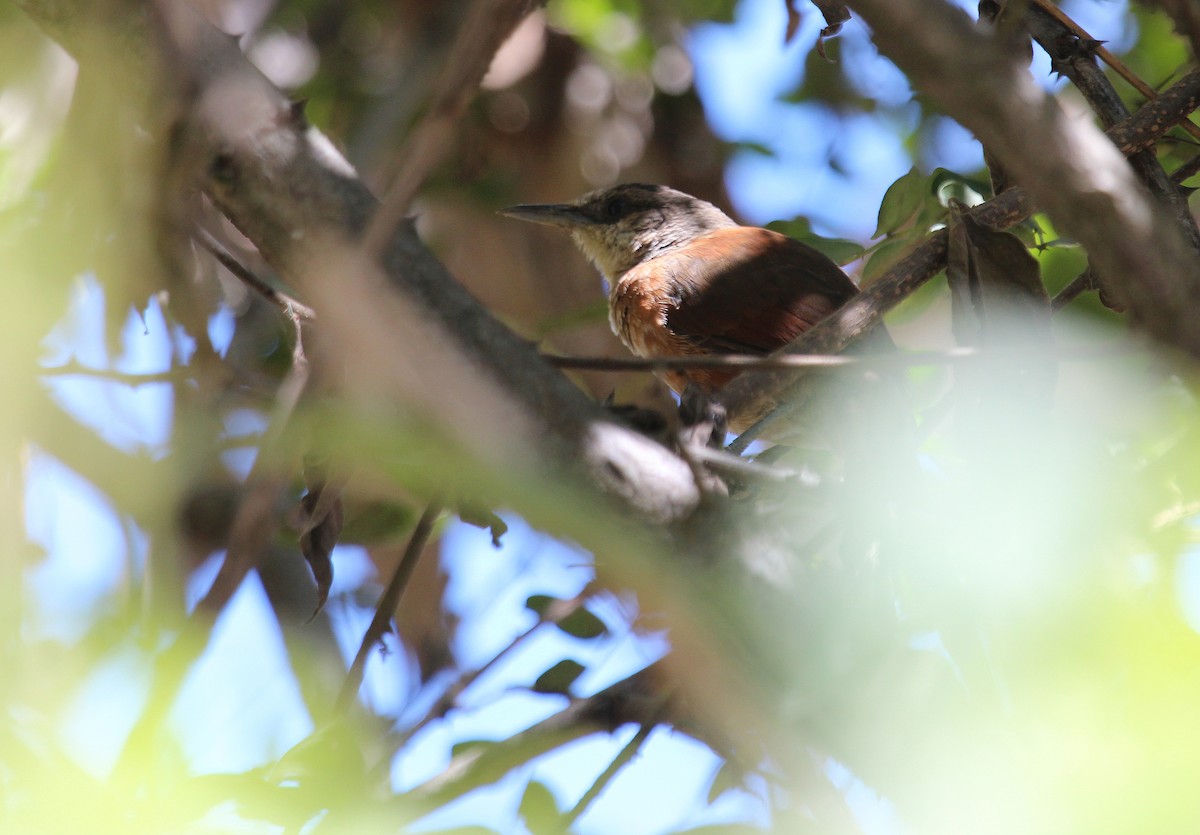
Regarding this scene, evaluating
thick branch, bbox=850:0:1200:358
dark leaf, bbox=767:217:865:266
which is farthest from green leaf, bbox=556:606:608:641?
thick branch, bbox=850:0:1200:358

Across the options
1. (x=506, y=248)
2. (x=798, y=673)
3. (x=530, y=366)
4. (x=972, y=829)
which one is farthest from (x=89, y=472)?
(x=506, y=248)

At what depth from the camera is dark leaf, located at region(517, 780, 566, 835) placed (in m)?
1.96

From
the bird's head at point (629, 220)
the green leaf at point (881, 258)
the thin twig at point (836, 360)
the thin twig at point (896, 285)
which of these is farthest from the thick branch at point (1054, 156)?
the bird's head at point (629, 220)

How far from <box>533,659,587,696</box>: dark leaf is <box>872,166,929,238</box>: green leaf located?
123cm

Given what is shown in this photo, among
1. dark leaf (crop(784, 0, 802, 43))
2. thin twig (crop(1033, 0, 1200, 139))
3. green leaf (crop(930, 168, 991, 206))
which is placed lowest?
green leaf (crop(930, 168, 991, 206))

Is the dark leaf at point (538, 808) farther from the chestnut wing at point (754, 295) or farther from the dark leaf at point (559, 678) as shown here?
the chestnut wing at point (754, 295)

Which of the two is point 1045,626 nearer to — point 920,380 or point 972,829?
point 972,829

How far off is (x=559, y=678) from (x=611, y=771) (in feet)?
1.64

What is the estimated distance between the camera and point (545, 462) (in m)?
1.26

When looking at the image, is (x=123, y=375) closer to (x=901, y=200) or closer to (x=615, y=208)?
(x=901, y=200)

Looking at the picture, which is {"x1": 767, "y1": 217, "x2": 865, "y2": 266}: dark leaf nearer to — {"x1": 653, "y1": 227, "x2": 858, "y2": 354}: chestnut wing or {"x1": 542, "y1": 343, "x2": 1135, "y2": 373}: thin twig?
{"x1": 653, "y1": 227, "x2": 858, "y2": 354}: chestnut wing

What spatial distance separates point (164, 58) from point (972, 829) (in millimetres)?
1391

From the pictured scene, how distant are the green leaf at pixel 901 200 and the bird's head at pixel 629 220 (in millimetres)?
1945

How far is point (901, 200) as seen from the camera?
8.80 ft
